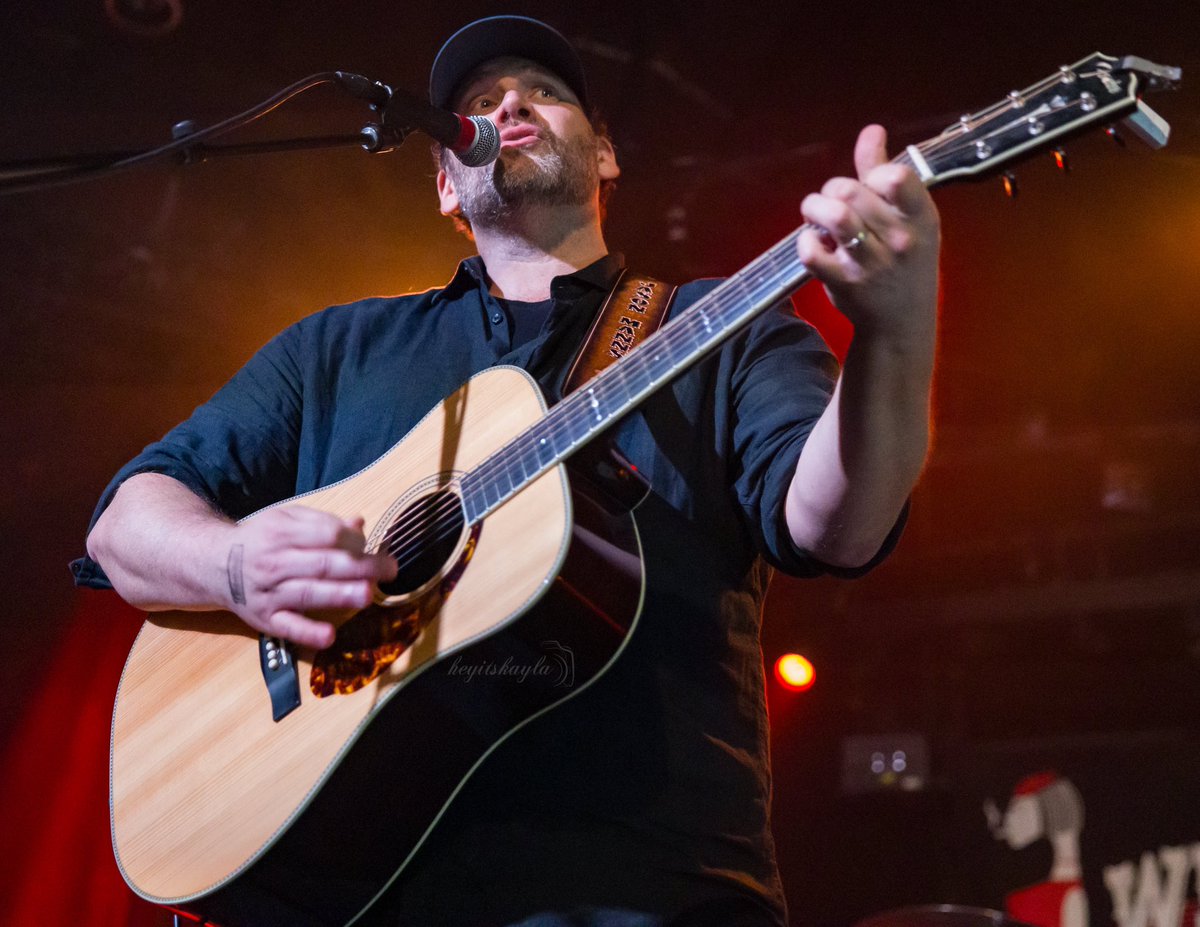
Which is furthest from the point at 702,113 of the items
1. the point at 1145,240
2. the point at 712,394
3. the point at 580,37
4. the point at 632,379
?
the point at 632,379

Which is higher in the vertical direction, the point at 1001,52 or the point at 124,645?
the point at 1001,52

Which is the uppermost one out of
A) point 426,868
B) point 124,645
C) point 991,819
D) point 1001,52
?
point 1001,52

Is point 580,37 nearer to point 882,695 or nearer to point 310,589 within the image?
point 310,589

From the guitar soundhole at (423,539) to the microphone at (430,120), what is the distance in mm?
726

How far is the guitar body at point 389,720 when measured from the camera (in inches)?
65.6

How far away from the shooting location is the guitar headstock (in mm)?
1438

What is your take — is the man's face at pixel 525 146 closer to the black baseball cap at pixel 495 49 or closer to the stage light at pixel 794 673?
the black baseball cap at pixel 495 49

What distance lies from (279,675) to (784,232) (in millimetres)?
3665

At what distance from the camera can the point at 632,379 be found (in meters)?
1.74

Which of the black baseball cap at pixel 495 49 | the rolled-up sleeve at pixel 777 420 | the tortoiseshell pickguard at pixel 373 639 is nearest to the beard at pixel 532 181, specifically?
the black baseball cap at pixel 495 49

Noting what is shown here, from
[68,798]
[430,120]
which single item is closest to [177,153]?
[430,120]

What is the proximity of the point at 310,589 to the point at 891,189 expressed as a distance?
41.1 inches

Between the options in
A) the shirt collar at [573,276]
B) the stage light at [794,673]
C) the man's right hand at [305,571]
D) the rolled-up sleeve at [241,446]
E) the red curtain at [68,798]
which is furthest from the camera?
the stage light at [794,673]

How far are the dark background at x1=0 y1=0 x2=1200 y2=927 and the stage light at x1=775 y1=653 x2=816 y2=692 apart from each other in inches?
4.0
